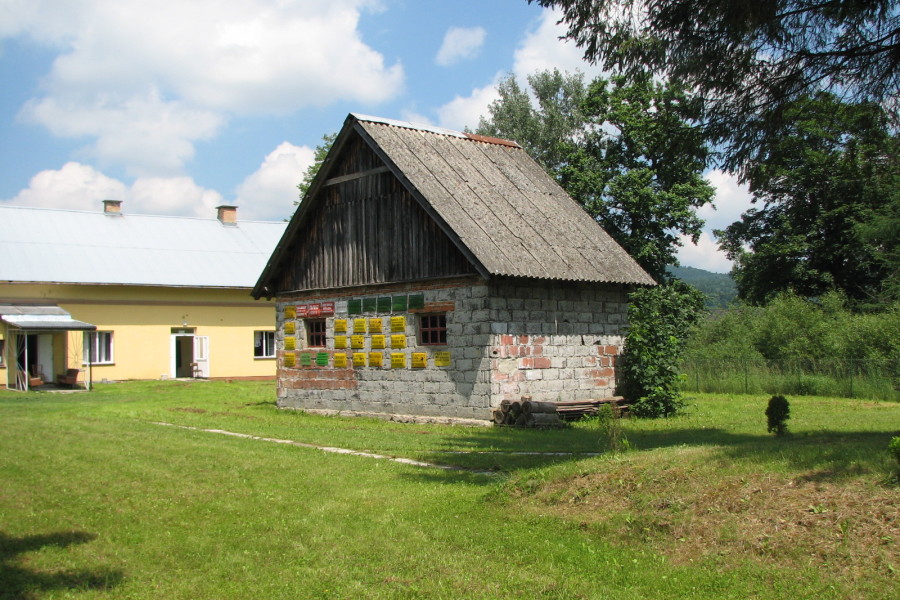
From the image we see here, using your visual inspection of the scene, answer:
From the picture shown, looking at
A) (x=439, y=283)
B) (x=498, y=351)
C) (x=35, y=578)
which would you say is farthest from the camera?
(x=439, y=283)

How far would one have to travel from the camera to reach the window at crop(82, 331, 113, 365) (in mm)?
37156

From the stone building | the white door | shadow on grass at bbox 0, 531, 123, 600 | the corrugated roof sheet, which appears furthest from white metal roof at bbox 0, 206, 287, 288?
shadow on grass at bbox 0, 531, 123, 600

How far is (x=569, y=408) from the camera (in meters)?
20.1

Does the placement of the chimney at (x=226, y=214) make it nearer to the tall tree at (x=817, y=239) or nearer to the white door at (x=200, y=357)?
the white door at (x=200, y=357)

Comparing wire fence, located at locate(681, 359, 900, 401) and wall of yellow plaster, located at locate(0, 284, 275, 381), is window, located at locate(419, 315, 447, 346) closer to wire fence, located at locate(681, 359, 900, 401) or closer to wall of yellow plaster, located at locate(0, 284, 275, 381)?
wire fence, located at locate(681, 359, 900, 401)

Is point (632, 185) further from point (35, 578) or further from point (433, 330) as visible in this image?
point (35, 578)

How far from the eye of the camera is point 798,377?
27.2 m

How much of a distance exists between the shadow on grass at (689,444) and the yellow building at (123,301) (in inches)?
901

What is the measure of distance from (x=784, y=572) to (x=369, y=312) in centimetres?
1663

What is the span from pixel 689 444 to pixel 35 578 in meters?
9.29

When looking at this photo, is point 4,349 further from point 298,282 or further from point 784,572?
point 784,572

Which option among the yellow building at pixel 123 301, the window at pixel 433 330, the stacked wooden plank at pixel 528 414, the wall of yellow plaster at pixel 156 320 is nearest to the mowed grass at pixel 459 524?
the stacked wooden plank at pixel 528 414

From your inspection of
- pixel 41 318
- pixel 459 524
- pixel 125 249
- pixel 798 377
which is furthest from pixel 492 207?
pixel 125 249

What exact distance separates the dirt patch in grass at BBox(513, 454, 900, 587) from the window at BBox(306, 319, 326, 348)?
1562cm
